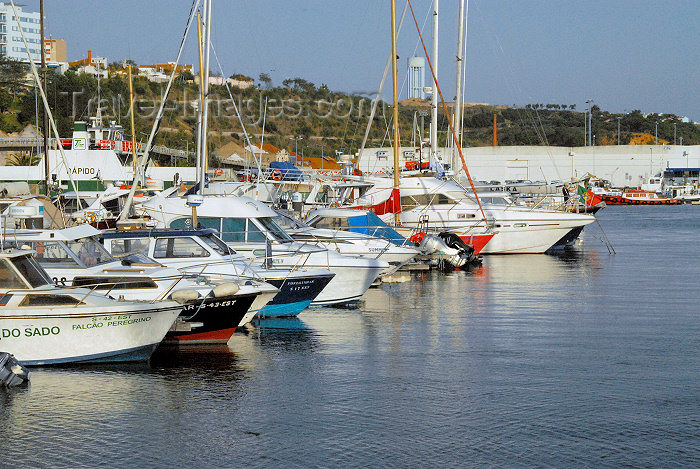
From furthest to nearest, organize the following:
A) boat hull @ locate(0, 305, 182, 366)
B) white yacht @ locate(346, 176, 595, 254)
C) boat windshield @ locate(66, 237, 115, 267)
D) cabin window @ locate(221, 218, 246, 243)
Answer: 1. white yacht @ locate(346, 176, 595, 254)
2. cabin window @ locate(221, 218, 246, 243)
3. boat windshield @ locate(66, 237, 115, 267)
4. boat hull @ locate(0, 305, 182, 366)

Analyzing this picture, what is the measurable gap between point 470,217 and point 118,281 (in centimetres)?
2250

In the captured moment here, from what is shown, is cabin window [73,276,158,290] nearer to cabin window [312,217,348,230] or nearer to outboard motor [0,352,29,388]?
outboard motor [0,352,29,388]

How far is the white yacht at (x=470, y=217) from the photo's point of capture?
37.7m

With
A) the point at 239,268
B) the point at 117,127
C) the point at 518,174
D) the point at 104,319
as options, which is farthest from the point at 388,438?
the point at 518,174

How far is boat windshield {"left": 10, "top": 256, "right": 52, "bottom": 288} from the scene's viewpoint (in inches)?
609

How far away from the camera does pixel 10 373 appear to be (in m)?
14.6

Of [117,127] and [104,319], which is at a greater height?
[117,127]

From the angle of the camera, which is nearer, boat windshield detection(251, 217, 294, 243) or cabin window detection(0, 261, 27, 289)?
cabin window detection(0, 261, 27, 289)

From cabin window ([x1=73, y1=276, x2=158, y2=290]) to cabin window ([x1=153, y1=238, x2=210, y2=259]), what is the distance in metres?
2.54

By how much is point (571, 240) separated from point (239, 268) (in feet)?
93.2

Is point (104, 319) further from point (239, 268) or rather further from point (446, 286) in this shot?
point (446, 286)

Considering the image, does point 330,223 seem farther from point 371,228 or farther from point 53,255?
point 53,255

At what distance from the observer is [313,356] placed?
58.2 ft

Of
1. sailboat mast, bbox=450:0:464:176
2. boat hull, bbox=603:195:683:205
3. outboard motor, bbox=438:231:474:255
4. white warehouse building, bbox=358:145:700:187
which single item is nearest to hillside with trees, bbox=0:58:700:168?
white warehouse building, bbox=358:145:700:187
